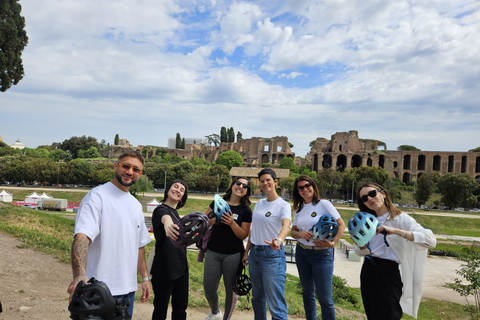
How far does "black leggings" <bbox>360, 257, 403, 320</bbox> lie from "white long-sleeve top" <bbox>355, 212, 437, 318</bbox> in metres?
0.08

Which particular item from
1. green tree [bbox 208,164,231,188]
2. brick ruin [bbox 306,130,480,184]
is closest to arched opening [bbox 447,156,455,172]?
brick ruin [bbox 306,130,480,184]

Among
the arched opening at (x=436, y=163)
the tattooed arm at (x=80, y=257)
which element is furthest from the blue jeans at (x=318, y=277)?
the arched opening at (x=436, y=163)

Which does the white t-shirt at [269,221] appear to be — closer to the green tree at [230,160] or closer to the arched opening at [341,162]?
Result: the green tree at [230,160]

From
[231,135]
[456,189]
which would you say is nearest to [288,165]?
[231,135]

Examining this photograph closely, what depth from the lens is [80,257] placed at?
2482mm

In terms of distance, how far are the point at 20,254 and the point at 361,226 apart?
28.8 feet

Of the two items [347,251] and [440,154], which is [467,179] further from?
[347,251]

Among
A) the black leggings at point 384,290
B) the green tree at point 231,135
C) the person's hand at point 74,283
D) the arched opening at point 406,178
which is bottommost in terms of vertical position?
the black leggings at point 384,290

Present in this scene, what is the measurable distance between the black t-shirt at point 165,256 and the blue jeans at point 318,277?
65.1 inches

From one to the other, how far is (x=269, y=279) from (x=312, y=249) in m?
0.73

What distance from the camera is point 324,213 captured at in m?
4.20

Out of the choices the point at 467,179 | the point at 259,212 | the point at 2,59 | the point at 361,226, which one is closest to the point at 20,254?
the point at 259,212

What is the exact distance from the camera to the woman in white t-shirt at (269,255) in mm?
3803

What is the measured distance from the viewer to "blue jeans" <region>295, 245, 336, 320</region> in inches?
159
